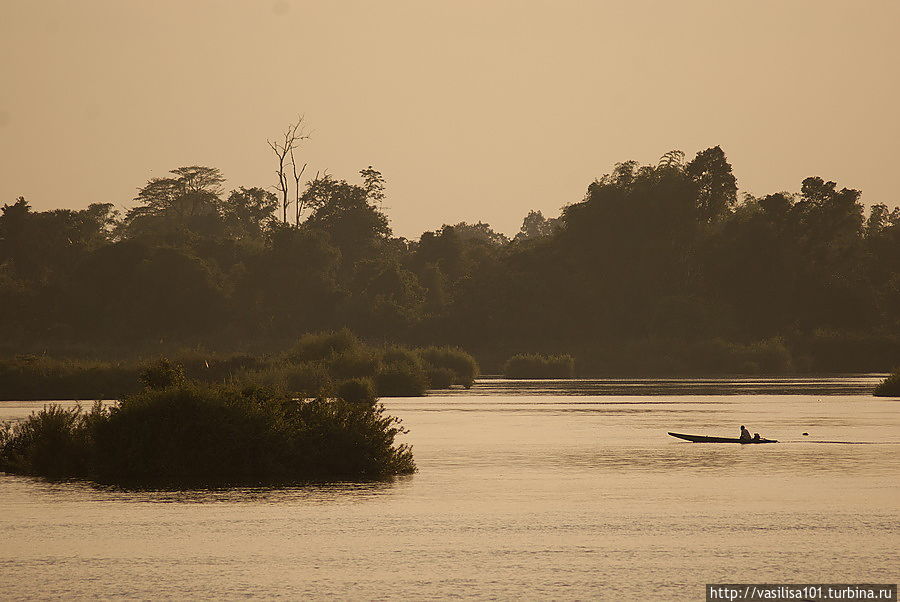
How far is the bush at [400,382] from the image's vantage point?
9825 centimetres

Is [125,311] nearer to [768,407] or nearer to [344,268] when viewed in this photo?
[344,268]

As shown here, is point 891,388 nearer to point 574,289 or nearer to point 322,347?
point 322,347

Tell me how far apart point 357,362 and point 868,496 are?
61.2 m

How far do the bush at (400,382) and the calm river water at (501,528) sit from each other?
A: 146 feet

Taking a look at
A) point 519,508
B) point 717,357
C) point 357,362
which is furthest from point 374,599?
point 717,357

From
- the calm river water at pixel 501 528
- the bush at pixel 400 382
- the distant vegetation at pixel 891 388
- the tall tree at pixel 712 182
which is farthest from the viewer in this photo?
the tall tree at pixel 712 182

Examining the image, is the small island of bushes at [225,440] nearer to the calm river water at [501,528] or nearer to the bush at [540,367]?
the calm river water at [501,528]

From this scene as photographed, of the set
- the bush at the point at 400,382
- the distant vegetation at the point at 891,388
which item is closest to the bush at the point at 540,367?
the bush at the point at 400,382

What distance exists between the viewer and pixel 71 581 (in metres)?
24.8

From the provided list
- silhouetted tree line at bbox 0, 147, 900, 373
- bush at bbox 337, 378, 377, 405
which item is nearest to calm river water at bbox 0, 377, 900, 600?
bush at bbox 337, 378, 377, 405

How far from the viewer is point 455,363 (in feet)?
380

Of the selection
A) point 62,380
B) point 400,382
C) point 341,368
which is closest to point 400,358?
point 400,382

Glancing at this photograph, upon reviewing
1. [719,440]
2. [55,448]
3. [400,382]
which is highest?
[400,382]

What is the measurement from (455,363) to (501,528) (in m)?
84.9
